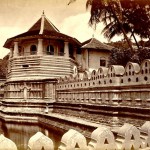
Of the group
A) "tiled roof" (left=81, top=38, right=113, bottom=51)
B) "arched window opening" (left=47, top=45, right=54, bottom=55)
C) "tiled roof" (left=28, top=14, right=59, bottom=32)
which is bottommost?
"arched window opening" (left=47, top=45, right=54, bottom=55)

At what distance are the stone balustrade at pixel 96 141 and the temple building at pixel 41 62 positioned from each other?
1236cm

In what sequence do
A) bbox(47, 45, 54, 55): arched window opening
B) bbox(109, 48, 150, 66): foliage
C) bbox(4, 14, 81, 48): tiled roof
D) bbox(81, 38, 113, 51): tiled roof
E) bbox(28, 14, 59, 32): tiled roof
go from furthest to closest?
bbox(81, 38, 113, 51): tiled roof < bbox(28, 14, 59, 32): tiled roof < bbox(47, 45, 54, 55): arched window opening < bbox(4, 14, 81, 48): tiled roof < bbox(109, 48, 150, 66): foliage

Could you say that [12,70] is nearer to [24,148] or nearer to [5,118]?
[5,118]

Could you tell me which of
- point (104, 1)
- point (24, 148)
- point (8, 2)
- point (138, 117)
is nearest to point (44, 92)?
point (104, 1)

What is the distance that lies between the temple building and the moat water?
2.37m

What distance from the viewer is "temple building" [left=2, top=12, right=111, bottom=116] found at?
17484 mm

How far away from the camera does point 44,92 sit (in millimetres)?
16969

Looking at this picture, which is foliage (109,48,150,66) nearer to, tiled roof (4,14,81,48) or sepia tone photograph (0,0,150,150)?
sepia tone photograph (0,0,150,150)

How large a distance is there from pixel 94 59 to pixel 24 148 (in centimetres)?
1461

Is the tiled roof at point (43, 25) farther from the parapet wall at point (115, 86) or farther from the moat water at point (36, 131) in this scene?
the parapet wall at point (115, 86)

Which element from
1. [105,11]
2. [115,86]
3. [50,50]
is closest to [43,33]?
[50,50]

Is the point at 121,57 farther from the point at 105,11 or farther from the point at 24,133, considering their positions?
the point at 24,133

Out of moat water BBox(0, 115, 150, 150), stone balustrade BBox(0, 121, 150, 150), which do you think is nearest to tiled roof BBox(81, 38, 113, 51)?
moat water BBox(0, 115, 150, 150)

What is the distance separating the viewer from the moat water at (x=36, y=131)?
891cm
